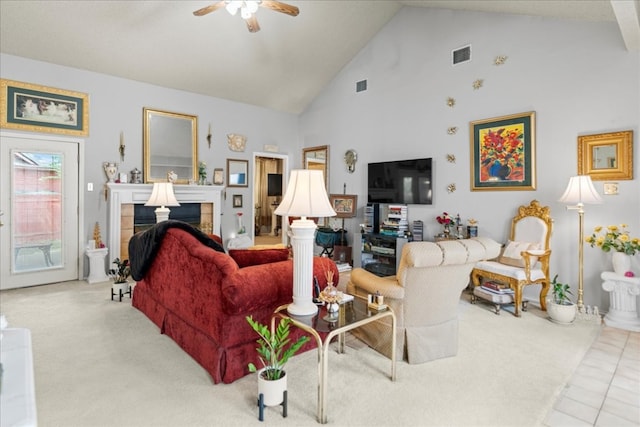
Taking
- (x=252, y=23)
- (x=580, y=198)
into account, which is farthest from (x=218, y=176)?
(x=580, y=198)

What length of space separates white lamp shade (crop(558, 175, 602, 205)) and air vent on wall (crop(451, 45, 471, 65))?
7.40 ft

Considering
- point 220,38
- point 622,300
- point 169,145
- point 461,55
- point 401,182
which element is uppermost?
point 220,38

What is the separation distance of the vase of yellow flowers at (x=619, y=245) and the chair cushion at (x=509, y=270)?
1.92 ft

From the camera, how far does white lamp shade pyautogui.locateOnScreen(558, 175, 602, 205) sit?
3.41m

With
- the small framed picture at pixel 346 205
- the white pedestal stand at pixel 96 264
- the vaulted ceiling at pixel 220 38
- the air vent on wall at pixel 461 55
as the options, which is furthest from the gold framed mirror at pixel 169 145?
the air vent on wall at pixel 461 55

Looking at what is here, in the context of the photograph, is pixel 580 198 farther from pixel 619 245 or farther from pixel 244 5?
pixel 244 5

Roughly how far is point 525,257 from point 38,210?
19.9 feet

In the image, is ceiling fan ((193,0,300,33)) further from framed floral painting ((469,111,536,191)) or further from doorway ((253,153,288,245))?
doorway ((253,153,288,245))

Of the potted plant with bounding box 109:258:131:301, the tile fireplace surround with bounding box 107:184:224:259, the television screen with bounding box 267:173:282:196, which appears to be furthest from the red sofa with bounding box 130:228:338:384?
the television screen with bounding box 267:173:282:196

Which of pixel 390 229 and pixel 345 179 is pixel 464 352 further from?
pixel 345 179

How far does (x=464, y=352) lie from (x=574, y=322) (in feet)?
5.12

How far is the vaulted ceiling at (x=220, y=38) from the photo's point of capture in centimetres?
396

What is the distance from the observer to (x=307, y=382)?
2.26 m

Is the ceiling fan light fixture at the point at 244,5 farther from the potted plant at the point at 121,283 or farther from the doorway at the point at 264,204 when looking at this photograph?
the doorway at the point at 264,204
